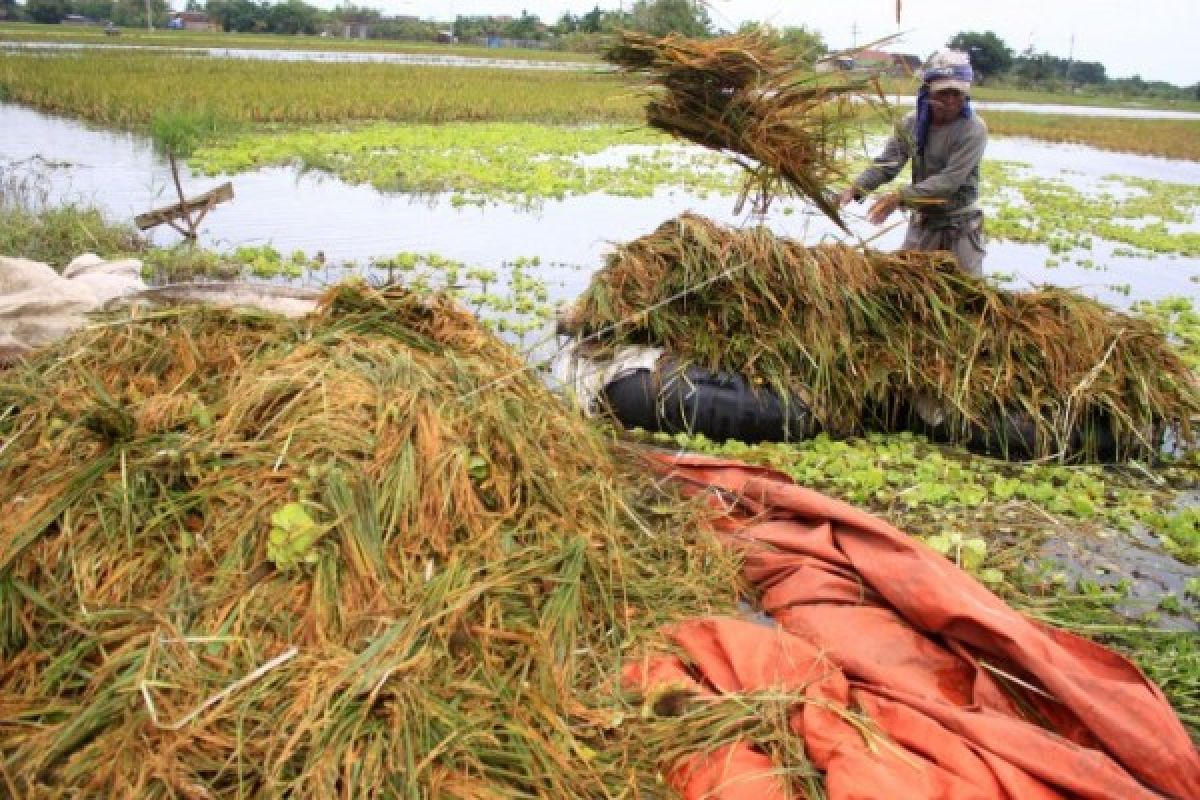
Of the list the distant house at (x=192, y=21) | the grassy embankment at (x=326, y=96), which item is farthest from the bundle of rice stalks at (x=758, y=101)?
the distant house at (x=192, y=21)

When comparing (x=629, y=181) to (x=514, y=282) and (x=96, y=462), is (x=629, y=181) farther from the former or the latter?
(x=96, y=462)

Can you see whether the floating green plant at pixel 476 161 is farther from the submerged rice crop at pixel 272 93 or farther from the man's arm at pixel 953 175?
the man's arm at pixel 953 175

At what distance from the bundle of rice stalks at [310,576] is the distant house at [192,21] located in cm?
8717

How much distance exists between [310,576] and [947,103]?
184 inches

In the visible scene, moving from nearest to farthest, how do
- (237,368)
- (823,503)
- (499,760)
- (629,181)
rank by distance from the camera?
(499,760) < (237,368) < (823,503) < (629,181)

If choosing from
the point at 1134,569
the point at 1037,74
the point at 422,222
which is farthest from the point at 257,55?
the point at 1037,74

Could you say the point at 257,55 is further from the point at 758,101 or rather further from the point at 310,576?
the point at 310,576

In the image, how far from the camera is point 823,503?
3.30 metres

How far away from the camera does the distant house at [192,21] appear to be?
258 ft

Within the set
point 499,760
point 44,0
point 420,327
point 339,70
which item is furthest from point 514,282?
point 44,0

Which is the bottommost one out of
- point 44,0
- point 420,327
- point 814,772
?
point 814,772

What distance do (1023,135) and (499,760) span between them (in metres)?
28.7

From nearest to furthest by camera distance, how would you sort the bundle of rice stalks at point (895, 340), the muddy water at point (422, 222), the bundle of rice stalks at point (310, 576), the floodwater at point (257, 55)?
the bundle of rice stalks at point (310, 576) → the bundle of rice stalks at point (895, 340) → the muddy water at point (422, 222) → the floodwater at point (257, 55)

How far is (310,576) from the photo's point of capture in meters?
2.41
